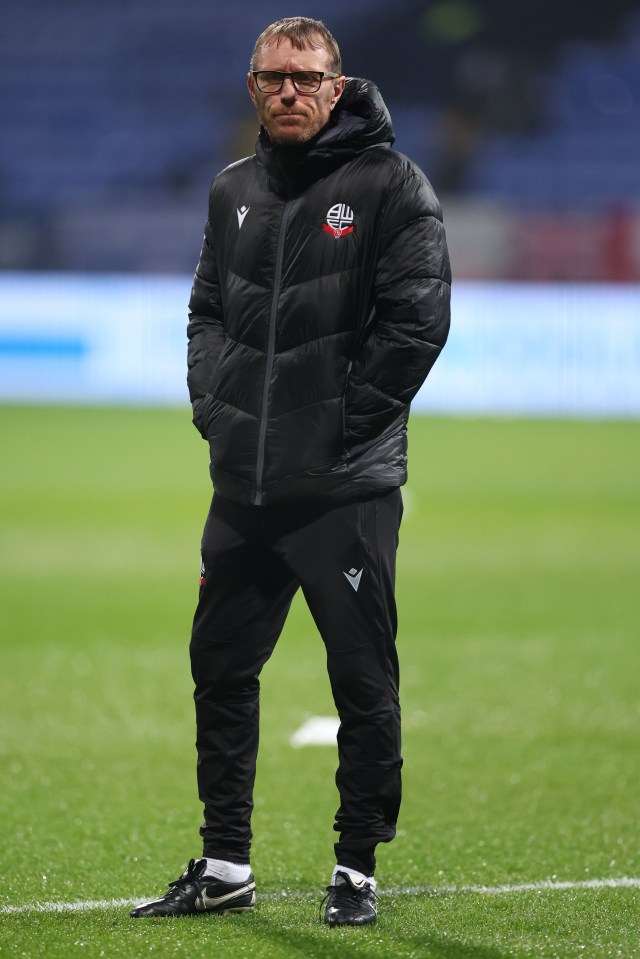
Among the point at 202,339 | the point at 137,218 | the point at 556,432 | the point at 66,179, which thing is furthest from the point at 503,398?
the point at 202,339

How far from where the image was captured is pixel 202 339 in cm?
378

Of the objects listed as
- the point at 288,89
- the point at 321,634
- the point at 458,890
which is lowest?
the point at 458,890

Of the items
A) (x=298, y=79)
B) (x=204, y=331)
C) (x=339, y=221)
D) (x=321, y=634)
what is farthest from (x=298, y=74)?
(x=321, y=634)

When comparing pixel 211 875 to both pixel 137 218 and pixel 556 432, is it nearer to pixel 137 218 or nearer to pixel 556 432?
pixel 556 432

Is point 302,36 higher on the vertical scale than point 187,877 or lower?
higher

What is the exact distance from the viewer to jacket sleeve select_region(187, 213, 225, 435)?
12.2 ft

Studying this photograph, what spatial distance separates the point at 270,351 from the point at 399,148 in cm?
2115

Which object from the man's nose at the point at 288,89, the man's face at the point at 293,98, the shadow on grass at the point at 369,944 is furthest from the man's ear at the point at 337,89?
the shadow on grass at the point at 369,944

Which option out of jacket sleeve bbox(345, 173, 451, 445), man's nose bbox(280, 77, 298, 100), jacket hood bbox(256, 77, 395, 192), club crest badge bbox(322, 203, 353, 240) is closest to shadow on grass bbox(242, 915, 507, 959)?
jacket sleeve bbox(345, 173, 451, 445)

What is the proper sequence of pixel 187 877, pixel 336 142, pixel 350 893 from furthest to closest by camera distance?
pixel 187 877
pixel 350 893
pixel 336 142

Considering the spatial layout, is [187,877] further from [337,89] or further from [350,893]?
[337,89]

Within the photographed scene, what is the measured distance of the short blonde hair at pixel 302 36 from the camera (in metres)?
3.50

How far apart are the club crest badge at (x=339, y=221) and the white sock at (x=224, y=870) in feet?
5.25

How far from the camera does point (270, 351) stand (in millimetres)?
3551
